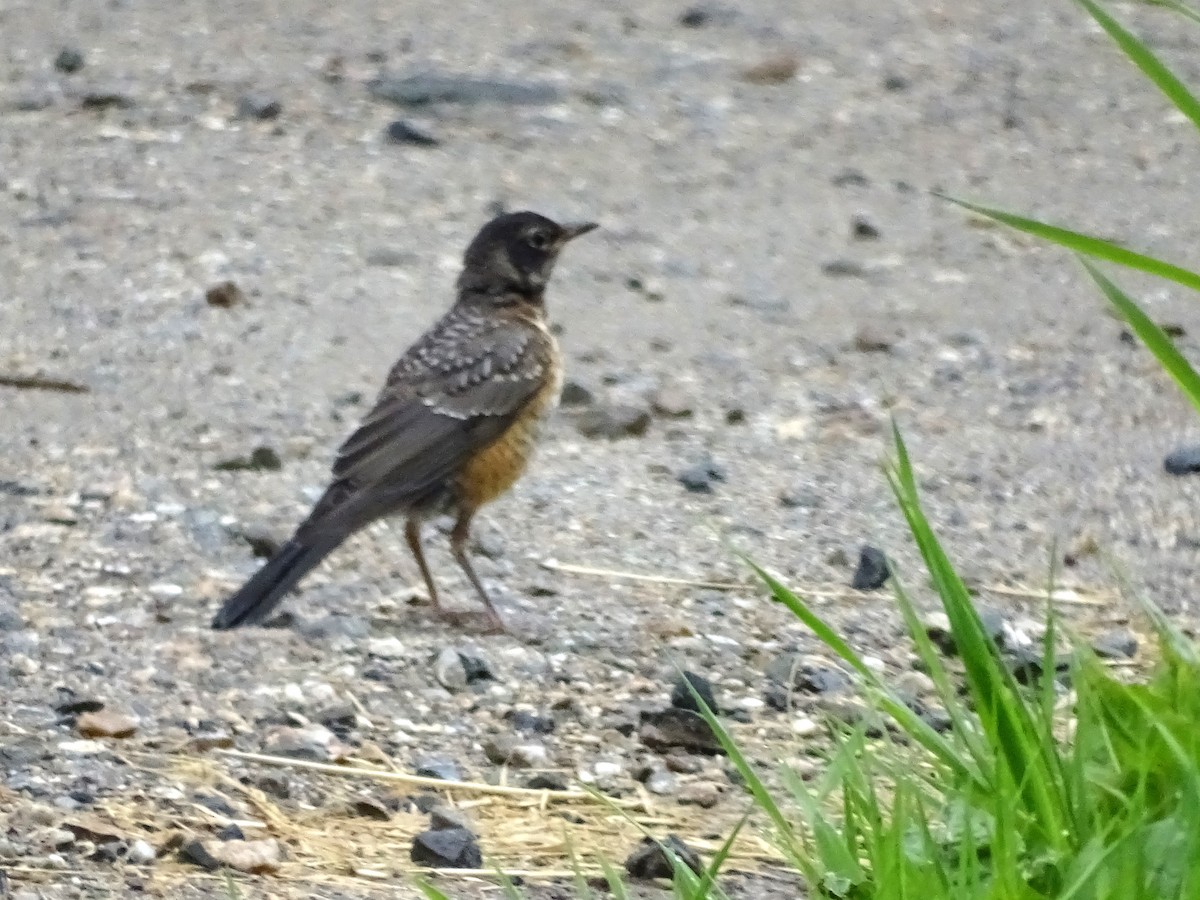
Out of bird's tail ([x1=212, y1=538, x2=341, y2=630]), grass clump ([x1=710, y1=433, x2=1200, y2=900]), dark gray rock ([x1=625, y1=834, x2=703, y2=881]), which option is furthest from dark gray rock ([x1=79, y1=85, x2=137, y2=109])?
grass clump ([x1=710, y1=433, x2=1200, y2=900])

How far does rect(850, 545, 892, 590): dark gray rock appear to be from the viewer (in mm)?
6180

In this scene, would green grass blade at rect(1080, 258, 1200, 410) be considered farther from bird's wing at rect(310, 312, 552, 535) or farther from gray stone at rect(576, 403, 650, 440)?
gray stone at rect(576, 403, 650, 440)

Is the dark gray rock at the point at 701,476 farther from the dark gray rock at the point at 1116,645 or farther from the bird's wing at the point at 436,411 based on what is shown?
the dark gray rock at the point at 1116,645

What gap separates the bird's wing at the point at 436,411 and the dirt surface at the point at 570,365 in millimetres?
351

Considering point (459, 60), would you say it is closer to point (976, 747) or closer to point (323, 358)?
point (323, 358)

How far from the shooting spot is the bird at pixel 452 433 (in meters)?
5.89

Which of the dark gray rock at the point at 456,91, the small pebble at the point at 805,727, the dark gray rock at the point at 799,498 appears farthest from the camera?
the dark gray rock at the point at 456,91

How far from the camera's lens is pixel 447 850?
4230 millimetres

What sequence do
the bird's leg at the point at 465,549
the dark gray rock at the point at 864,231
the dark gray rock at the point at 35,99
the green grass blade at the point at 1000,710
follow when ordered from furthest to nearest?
the dark gray rock at the point at 35,99 < the dark gray rock at the point at 864,231 < the bird's leg at the point at 465,549 < the green grass blade at the point at 1000,710

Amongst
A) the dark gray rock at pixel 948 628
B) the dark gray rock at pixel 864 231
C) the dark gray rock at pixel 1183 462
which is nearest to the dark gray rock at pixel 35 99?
the dark gray rock at pixel 864 231

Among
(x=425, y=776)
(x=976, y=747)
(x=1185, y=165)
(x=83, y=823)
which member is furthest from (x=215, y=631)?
(x=1185, y=165)

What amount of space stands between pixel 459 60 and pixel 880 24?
3290 millimetres

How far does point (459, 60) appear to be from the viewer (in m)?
12.6

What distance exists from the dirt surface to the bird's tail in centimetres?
7
